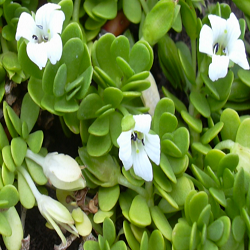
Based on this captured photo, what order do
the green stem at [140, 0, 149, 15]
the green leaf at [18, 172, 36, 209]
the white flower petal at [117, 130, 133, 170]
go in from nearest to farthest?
the white flower petal at [117, 130, 133, 170] < the green leaf at [18, 172, 36, 209] < the green stem at [140, 0, 149, 15]

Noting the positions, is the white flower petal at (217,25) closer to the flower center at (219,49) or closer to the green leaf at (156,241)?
the flower center at (219,49)

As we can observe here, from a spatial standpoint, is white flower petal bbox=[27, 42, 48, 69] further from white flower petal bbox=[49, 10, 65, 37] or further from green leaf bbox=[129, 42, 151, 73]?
green leaf bbox=[129, 42, 151, 73]

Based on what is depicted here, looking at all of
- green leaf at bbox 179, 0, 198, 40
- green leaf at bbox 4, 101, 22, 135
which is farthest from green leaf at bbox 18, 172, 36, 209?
green leaf at bbox 179, 0, 198, 40

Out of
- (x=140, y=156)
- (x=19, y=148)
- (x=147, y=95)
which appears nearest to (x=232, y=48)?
(x=147, y=95)

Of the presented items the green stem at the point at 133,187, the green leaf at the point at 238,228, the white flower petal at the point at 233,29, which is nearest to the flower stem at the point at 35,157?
the green stem at the point at 133,187

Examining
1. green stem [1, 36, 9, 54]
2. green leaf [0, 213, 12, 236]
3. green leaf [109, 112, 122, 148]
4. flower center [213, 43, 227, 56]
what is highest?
green stem [1, 36, 9, 54]

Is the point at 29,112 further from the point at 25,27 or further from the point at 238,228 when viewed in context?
the point at 238,228

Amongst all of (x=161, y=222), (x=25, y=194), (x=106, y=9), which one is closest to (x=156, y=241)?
(x=161, y=222)
